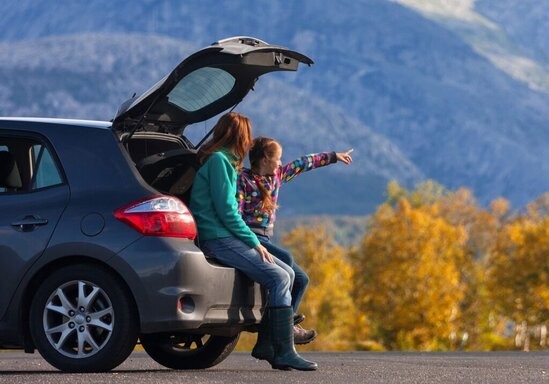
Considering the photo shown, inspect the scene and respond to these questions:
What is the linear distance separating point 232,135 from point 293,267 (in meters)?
1.12

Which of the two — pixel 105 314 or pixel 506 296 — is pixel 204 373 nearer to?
pixel 105 314

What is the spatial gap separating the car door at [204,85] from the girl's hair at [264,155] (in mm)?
454

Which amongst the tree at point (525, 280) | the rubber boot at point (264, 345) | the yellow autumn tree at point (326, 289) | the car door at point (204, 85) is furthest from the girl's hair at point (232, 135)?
the yellow autumn tree at point (326, 289)

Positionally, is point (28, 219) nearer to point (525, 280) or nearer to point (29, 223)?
point (29, 223)

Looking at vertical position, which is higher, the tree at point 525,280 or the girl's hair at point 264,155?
the girl's hair at point 264,155

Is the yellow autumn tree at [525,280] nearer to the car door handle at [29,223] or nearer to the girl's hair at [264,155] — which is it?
the girl's hair at [264,155]

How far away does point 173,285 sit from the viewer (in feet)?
28.2

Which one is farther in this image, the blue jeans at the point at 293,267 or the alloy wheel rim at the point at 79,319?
the blue jeans at the point at 293,267

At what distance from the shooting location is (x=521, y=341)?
9069cm

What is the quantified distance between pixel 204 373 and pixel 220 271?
86 centimetres

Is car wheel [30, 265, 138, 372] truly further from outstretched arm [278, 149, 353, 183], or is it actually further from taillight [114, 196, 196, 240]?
outstretched arm [278, 149, 353, 183]

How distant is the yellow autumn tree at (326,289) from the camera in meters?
108

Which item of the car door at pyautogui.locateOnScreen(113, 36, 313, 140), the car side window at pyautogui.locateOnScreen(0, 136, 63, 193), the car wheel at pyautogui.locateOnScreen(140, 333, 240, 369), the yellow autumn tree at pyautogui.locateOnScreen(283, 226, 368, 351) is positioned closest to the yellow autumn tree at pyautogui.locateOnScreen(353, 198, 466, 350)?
the yellow autumn tree at pyautogui.locateOnScreen(283, 226, 368, 351)

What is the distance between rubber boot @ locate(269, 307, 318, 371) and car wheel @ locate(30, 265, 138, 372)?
1.03 metres
